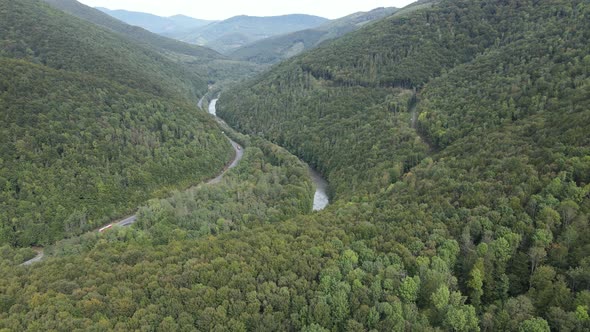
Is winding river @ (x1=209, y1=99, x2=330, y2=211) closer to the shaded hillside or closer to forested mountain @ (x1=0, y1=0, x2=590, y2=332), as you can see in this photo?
the shaded hillside

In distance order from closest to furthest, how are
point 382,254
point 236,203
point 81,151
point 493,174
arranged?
point 382,254, point 493,174, point 236,203, point 81,151

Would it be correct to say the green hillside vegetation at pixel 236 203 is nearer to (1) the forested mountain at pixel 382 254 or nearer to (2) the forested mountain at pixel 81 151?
(1) the forested mountain at pixel 382 254

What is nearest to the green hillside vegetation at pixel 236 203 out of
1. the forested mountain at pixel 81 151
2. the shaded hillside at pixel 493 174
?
the shaded hillside at pixel 493 174

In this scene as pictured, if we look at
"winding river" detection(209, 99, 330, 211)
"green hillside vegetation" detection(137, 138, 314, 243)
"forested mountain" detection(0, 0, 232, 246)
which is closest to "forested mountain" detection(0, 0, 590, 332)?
"green hillside vegetation" detection(137, 138, 314, 243)

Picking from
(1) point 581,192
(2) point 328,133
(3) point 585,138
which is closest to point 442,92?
(2) point 328,133

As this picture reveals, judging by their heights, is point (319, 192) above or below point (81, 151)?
below

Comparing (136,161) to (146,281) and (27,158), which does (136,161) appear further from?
(146,281)

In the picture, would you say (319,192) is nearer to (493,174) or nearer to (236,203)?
(236,203)

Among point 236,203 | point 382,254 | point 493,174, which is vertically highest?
point 493,174

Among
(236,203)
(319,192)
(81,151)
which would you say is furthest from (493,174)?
(81,151)
